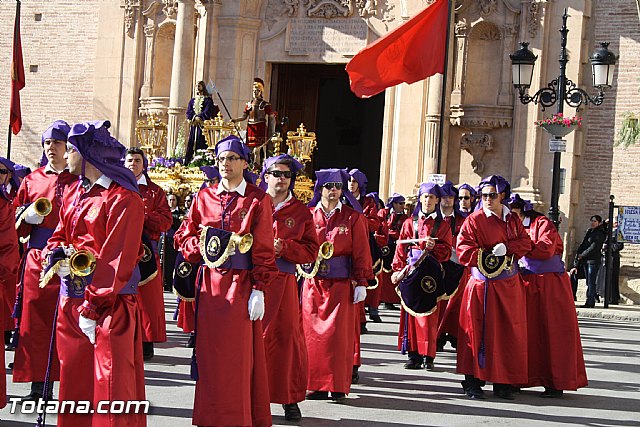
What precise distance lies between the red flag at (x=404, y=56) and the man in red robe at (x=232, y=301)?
795 centimetres

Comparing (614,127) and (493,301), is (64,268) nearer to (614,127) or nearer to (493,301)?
(493,301)

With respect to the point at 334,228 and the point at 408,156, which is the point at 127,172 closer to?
the point at 334,228

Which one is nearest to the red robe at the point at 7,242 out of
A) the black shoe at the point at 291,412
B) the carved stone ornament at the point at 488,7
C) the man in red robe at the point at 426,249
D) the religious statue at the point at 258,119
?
the black shoe at the point at 291,412

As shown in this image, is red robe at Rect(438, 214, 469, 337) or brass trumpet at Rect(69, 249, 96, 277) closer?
brass trumpet at Rect(69, 249, 96, 277)

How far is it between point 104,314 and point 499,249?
198 inches

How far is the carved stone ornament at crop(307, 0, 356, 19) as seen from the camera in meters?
27.0

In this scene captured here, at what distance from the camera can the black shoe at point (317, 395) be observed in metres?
10.9

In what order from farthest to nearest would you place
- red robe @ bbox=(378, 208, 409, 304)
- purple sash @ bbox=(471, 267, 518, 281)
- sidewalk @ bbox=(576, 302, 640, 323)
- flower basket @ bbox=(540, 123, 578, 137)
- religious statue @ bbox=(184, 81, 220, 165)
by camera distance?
religious statue @ bbox=(184, 81, 220, 165)
sidewalk @ bbox=(576, 302, 640, 323)
red robe @ bbox=(378, 208, 409, 304)
flower basket @ bbox=(540, 123, 578, 137)
purple sash @ bbox=(471, 267, 518, 281)

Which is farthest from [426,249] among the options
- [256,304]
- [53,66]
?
[53,66]

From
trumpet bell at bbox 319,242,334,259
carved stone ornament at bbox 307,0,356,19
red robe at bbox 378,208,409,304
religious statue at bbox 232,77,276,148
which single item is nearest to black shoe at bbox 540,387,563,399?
trumpet bell at bbox 319,242,334,259

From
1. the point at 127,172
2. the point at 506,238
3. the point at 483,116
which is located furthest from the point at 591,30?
the point at 127,172

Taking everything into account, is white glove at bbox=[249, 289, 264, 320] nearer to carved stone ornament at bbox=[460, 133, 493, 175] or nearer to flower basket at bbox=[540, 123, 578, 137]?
flower basket at bbox=[540, 123, 578, 137]

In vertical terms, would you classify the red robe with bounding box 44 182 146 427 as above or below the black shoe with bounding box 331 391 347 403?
above

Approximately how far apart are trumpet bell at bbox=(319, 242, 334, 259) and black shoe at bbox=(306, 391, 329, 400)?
48.6 inches
